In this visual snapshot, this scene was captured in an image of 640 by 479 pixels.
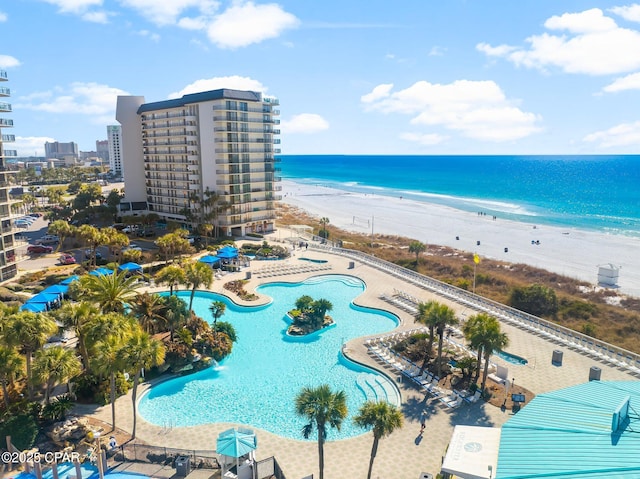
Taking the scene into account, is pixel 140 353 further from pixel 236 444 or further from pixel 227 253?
pixel 227 253

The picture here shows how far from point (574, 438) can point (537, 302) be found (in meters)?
30.0

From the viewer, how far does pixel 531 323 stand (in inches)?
1478

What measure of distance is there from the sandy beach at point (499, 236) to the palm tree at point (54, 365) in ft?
199

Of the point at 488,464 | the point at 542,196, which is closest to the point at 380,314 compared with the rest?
the point at 488,464

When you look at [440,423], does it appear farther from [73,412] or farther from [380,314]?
[73,412]

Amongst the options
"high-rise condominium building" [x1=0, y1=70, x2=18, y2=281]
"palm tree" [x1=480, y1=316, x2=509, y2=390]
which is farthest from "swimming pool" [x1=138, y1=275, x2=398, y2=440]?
"high-rise condominium building" [x1=0, y1=70, x2=18, y2=281]

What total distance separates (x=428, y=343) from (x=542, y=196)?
5851 inches

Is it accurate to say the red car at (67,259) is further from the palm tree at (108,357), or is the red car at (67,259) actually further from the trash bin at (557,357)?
the trash bin at (557,357)

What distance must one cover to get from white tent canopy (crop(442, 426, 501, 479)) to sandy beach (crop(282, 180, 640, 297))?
50.1m

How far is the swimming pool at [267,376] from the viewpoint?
987 inches

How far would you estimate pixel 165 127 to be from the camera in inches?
3273

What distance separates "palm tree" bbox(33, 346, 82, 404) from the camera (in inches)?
873

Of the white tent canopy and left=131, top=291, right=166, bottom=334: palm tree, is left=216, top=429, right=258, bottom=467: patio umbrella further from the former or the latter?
left=131, top=291, right=166, bottom=334: palm tree

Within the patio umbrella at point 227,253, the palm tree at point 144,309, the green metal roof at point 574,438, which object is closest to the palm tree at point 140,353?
the palm tree at point 144,309
